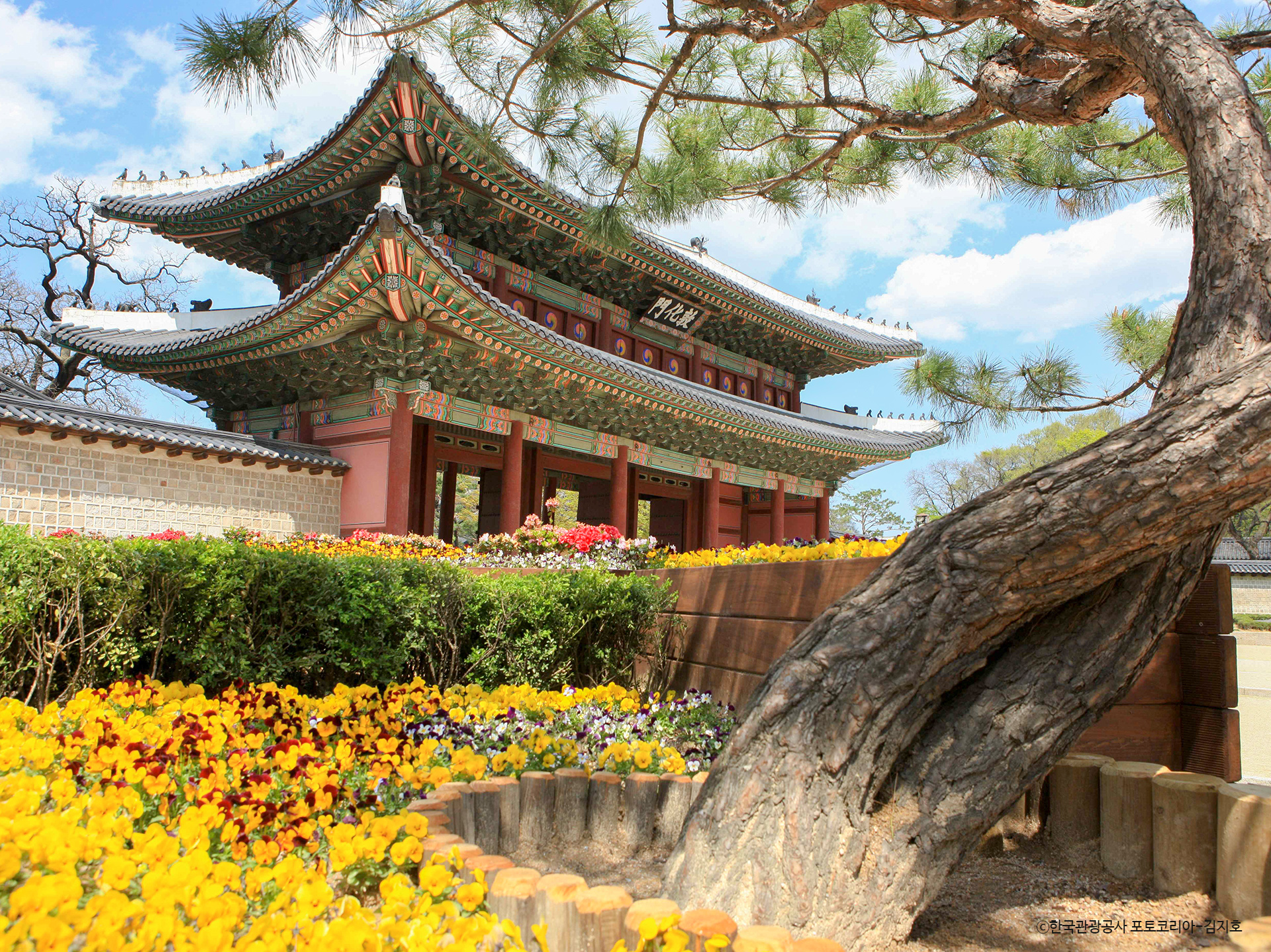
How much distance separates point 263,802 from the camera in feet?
7.76

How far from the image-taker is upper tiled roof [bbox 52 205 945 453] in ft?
28.9

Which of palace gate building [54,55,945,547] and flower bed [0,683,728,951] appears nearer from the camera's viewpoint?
flower bed [0,683,728,951]

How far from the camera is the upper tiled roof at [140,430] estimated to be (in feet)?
27.3

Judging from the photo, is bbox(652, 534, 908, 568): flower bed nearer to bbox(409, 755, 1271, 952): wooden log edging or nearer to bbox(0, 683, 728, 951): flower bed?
bbox(0, 683, 728, 951): flower bed

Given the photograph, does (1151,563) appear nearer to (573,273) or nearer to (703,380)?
(573,273)

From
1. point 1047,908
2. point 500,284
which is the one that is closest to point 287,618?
point 1047,908

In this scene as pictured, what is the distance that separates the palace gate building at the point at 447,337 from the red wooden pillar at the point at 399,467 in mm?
25

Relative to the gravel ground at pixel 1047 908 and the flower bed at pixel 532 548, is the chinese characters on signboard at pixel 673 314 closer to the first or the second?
the flower bed at pixel 532 548

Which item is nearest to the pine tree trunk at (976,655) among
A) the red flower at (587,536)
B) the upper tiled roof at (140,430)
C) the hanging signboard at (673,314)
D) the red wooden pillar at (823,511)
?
the red flower at (587,536)

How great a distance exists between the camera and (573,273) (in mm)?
13234

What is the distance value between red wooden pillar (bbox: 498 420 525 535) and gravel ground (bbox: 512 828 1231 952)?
8.90 meters

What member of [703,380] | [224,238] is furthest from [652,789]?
[703,380]

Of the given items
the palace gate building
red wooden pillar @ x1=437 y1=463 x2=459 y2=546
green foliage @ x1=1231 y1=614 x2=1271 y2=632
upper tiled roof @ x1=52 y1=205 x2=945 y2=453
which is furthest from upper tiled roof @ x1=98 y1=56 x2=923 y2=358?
green foliage @ x1=1231 y1=614 x2=1271 y2=632

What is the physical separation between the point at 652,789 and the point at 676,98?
3.28 meters
